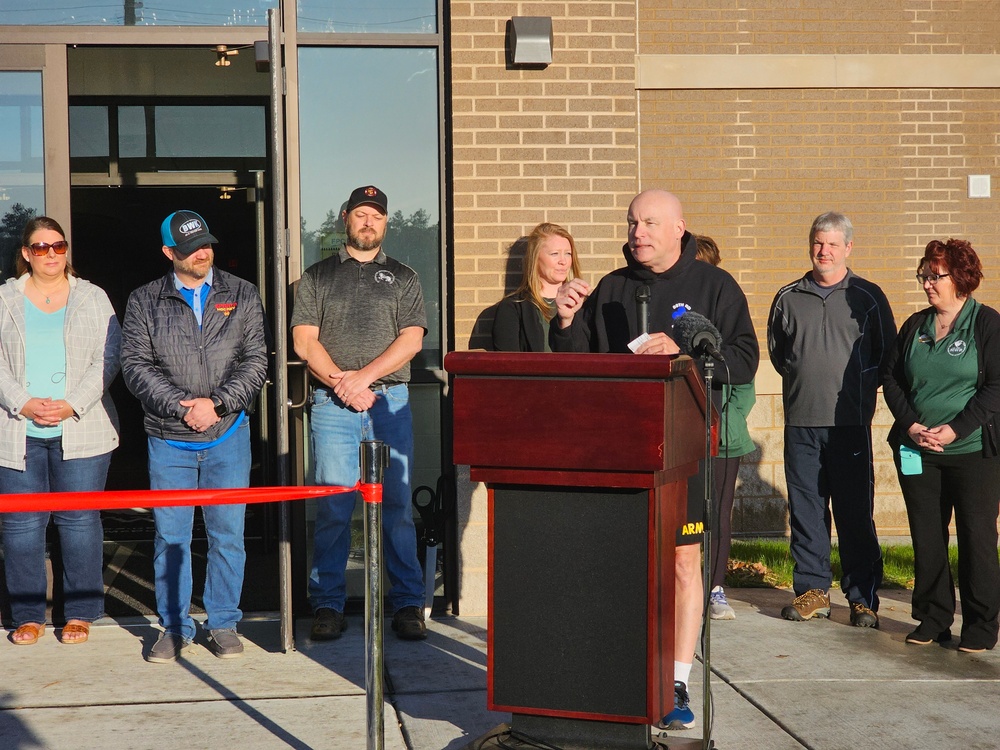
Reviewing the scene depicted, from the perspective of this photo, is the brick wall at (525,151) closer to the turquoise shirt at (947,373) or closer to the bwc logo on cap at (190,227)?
the bwc logo on cap at (190,227)

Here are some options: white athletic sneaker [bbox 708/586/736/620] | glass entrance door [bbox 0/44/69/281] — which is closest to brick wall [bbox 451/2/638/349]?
white athletic sneaker [bbox 708/586/736/620]

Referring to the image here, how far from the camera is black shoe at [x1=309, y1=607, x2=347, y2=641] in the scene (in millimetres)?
5988

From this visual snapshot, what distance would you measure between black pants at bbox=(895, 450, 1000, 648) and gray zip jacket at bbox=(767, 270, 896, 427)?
1.43 feet

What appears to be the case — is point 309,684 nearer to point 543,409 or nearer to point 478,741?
point 478,741

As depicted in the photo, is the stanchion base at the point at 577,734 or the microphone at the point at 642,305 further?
the microphone at the point at 642,305

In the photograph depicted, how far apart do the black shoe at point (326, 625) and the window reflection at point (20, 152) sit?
2.66 meters

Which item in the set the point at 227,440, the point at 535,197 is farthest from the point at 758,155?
the point at 227,440

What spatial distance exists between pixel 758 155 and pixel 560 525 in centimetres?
605

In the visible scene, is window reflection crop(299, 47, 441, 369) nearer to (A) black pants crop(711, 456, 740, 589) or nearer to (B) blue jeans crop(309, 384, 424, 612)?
(B) blue jeans crop(309, 384, 424, 612)

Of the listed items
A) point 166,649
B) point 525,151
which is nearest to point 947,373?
point 525,151

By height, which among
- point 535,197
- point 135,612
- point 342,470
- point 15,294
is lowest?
point 135,612

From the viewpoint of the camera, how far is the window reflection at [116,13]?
651cm

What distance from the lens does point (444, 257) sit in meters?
6.74

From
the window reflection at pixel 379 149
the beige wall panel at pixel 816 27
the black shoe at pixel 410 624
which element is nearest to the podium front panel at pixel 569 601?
the black shoe at pixel 410 624
